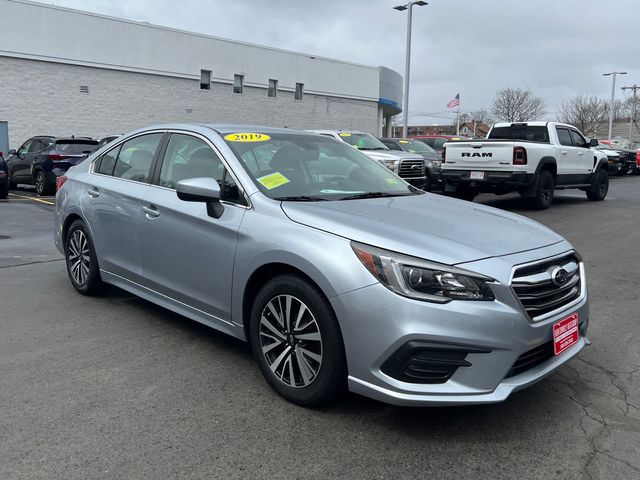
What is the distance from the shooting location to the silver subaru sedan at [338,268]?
2.84 m

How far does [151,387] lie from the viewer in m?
3.59

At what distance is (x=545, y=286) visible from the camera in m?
3.11

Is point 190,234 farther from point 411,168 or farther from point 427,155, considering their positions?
point 427,155

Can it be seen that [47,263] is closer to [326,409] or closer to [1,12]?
[326,409]

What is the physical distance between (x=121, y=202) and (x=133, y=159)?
0.45 metres

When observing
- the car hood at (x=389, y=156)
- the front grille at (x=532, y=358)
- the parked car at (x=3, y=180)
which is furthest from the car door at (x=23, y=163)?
the front grille at (x=532, y=358)

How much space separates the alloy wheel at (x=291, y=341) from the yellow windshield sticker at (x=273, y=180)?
0.82 metres

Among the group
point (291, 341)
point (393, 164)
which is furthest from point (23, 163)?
point (291, 341)

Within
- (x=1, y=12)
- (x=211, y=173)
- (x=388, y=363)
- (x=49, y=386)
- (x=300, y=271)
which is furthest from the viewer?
(x=1, y=12)

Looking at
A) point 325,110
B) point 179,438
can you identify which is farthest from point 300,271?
point 325,110

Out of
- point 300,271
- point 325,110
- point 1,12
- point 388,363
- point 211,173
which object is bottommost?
point 388,363

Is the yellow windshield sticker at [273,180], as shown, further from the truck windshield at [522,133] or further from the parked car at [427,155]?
the parked car at [427,155]

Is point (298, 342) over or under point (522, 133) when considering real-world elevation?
under

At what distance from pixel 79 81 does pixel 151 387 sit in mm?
24935
